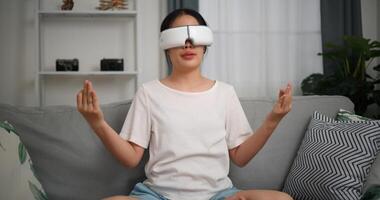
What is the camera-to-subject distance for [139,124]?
1.33m

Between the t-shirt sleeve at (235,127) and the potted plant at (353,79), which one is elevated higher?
the potted plant at (353,79)

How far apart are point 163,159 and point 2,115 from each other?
0.72m

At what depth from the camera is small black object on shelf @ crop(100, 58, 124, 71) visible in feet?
8.56

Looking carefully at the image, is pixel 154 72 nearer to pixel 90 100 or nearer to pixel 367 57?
pixel 367 57

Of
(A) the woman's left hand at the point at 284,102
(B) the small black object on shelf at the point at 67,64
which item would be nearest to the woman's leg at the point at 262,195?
(A) the woman's left hand at the point at 284,102

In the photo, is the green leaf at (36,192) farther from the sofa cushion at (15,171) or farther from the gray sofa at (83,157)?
the gray sofa at (83,157)

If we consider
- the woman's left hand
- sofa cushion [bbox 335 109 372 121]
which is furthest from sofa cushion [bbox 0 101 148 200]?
sofa cushion [bbox 335 109 372 121]

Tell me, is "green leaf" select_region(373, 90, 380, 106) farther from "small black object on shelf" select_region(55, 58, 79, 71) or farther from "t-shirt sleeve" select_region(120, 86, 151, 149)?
"small black object on shelf" select_region(55, 58, 79, 71)

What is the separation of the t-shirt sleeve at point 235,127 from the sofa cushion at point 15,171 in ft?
2.26

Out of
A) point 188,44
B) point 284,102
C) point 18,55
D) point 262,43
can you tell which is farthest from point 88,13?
point 284,102

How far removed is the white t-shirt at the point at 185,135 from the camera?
128 centimetres

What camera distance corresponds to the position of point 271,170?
1.58 m

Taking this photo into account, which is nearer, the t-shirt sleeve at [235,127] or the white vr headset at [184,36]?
the white vr headset at [184,36]

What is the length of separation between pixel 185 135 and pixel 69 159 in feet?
1.67
